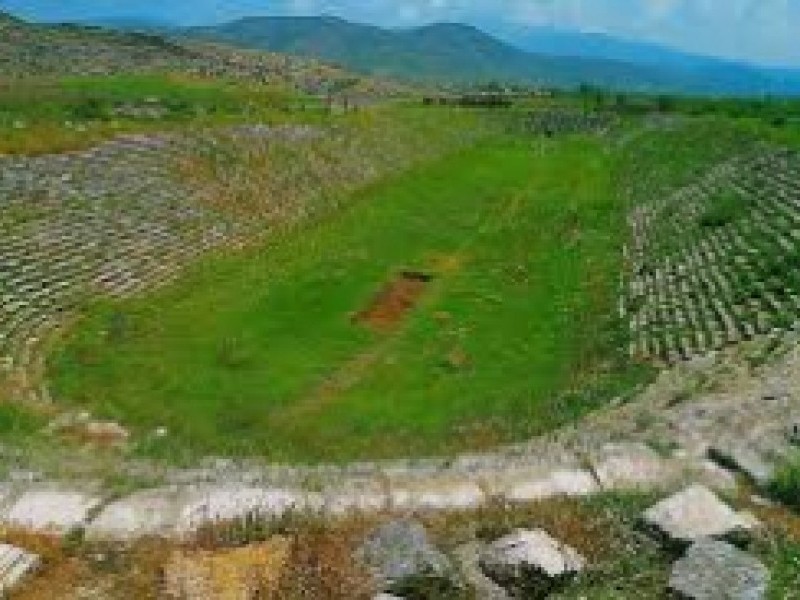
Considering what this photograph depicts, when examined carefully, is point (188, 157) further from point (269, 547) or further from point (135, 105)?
point (269, 547)

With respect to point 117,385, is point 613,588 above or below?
above

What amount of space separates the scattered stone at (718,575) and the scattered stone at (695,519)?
67 centimetres

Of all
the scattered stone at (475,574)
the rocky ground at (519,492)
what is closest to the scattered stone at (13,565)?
the rocky ground at (519,492)

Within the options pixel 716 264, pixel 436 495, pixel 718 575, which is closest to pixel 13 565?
pixel 436 495

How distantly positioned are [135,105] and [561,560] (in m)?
86.3

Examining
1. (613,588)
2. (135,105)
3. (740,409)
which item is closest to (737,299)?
(740,409)

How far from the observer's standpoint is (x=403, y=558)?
1584 centimetres

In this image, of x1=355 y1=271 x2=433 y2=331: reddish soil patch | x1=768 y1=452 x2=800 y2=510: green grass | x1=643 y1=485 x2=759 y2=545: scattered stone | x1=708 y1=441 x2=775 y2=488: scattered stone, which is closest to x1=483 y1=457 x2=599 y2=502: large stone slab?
x1=643 y1=485 x2=759 y2=545: scattered stone

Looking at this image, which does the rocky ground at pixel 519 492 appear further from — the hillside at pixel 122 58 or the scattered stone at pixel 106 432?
the hillside at pixel 122 58

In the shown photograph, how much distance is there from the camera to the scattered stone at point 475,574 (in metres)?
15.8

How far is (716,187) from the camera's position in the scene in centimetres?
6506

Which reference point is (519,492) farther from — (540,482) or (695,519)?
(695,519)

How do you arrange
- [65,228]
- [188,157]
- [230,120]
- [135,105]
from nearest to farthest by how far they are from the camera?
[65,228]
[188,157]
[230,120]
[135,105]

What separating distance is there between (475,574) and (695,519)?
2.94m
